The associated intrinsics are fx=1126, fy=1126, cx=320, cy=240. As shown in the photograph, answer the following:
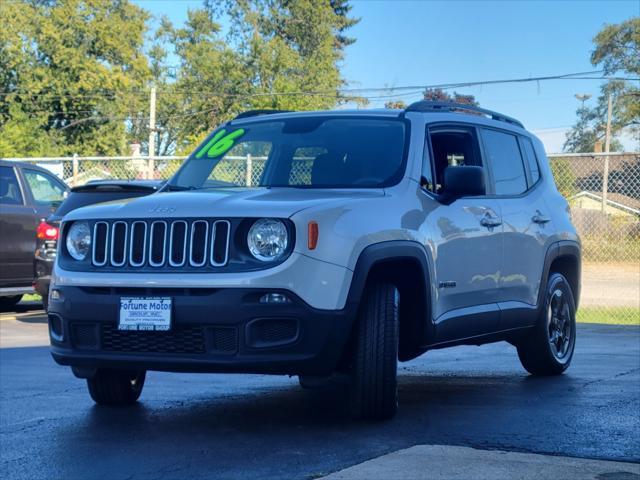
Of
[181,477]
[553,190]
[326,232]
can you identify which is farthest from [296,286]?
[553,190]

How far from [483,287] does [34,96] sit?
52842 millimetres

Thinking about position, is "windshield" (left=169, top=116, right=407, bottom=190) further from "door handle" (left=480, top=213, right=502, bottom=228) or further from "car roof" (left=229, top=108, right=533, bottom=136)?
"door handle" (left=480, top=213, right=502, bottom=228)

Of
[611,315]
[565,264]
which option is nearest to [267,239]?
[565,264]

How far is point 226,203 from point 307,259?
0.58 m

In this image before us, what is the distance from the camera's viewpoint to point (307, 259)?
18.8 ft

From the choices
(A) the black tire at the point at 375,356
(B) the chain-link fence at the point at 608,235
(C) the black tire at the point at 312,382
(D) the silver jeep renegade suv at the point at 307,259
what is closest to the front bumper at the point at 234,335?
(D) the silver jeep renegade suv at the point at 307,259

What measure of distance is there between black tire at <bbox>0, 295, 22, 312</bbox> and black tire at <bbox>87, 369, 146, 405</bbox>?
954 centimetres

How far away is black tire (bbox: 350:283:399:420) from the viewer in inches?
235

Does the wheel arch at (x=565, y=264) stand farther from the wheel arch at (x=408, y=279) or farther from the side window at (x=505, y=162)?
the wheel arch at (x=408, y=279)

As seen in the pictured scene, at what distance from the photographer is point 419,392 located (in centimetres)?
761

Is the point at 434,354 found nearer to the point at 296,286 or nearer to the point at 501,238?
the point at 501,238

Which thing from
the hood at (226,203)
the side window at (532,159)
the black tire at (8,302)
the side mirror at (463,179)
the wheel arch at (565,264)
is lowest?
the black tire at (8,302)

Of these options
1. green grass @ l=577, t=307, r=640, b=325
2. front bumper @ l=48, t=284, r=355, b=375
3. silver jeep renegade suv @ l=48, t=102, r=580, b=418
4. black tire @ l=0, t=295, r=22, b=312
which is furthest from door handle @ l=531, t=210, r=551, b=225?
black tire @ l=0, t=295, r=22, b=312

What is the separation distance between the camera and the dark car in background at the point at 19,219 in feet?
46.7
